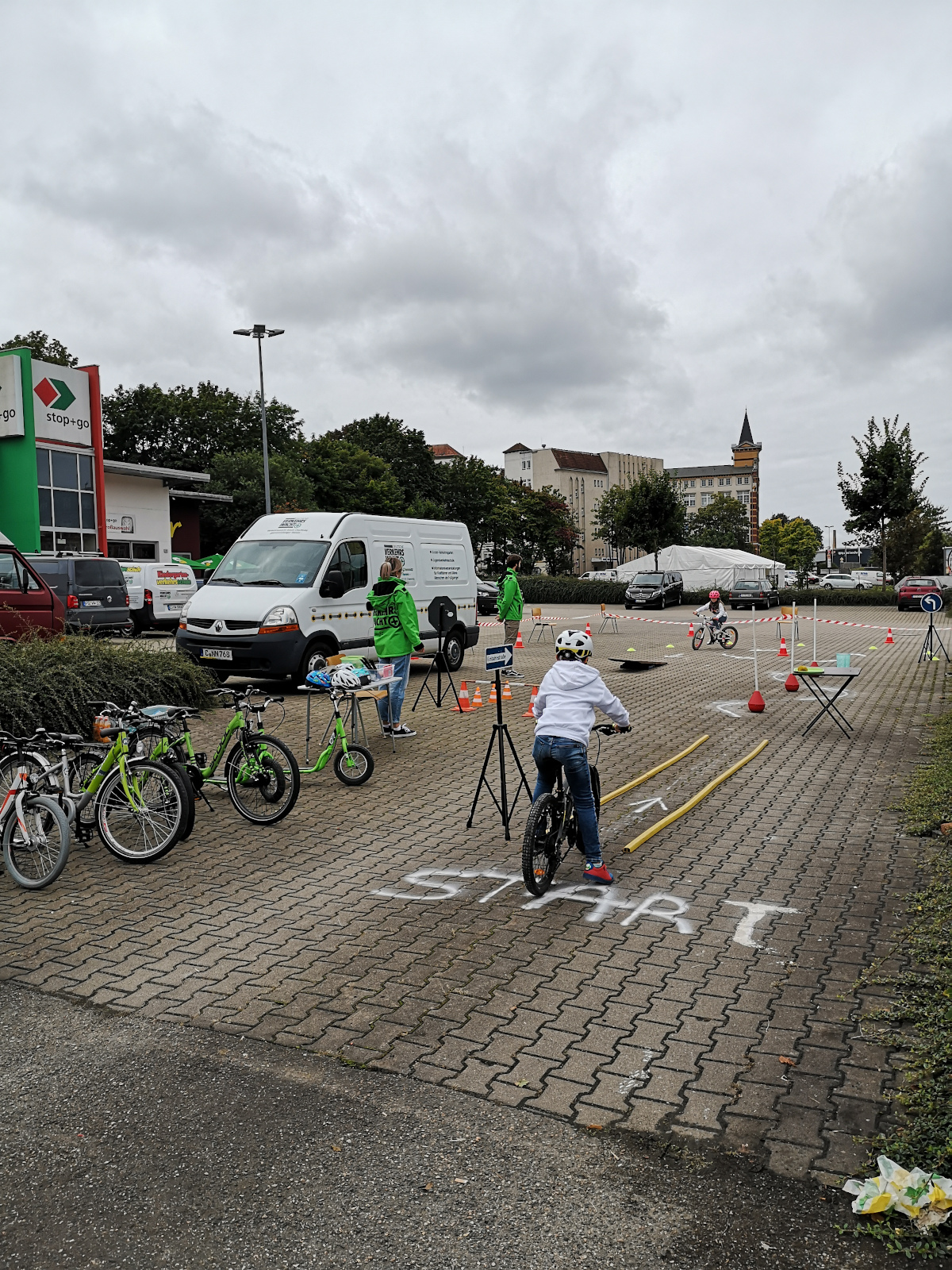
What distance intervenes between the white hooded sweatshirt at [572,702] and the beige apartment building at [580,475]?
438ft

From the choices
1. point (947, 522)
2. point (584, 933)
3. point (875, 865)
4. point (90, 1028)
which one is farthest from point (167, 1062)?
point (947, 522)

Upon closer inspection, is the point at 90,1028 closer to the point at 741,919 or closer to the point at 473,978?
the point at 473,978

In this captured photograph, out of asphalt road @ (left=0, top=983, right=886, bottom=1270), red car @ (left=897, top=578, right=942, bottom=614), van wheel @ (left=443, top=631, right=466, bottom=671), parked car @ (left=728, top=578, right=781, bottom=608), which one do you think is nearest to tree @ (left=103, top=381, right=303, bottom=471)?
parked car @ (left=728, top=578, right=781, bottom=608)

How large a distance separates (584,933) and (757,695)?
8.82m

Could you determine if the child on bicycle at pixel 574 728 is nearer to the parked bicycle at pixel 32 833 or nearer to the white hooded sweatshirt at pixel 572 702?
the white hooded sweatshirt at pixel 572 702

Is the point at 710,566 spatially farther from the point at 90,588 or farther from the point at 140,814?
the point at 140,814

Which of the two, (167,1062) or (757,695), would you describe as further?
(757,695)

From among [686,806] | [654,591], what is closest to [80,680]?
[686,806]

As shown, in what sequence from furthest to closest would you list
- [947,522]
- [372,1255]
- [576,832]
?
1. [947,522]
2. [576,832]
3. [372,1255]

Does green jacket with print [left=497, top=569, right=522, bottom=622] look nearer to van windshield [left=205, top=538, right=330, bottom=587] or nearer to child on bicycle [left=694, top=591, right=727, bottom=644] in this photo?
van windshield [left=205, top=538, right=330, bottom=587]

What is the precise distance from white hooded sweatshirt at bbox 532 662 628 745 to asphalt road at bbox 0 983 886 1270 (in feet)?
8.59

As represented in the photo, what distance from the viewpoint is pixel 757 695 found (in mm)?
13492

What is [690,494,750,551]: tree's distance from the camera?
94.8 m

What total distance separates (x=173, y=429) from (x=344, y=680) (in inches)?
2093
